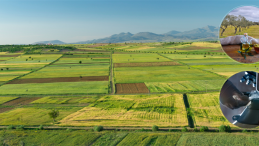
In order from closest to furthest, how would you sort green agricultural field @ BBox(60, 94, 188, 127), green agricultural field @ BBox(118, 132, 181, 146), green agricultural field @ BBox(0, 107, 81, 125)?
green agricultural field @ BBox(118, 132, 181, 146), green agricultural field @ BBox(60, 94, 188, 127), green agricultural field @ BBox(0, 107, 81, 125)

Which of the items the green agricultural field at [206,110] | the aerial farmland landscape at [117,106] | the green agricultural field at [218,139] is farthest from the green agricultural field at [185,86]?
the green agricultural field at [218,139]

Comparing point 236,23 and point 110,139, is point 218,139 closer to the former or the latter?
point 110,139

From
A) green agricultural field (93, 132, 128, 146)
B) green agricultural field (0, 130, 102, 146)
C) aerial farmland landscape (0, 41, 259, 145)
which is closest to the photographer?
green agricultural field (93, 132, 128, 146)

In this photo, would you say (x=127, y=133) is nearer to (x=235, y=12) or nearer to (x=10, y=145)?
(x=10, y=145)

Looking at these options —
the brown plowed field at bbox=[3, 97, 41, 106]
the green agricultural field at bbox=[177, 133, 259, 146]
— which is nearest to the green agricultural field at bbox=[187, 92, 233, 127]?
the green agricultural field at bbox=[177, 133, 259, 146]

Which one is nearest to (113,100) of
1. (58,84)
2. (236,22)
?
(58,84)

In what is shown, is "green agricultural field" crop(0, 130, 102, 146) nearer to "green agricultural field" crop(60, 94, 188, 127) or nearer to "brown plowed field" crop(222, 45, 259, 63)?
"green agricultural field" crop(60, 94, 188, 127)
